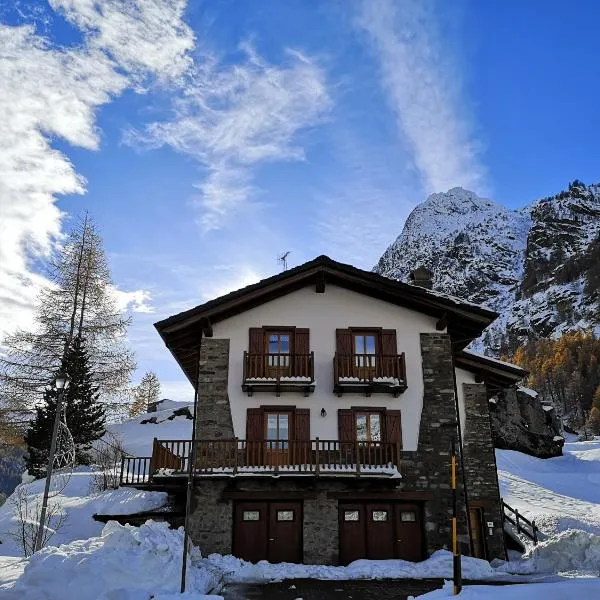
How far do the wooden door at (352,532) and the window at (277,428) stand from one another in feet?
9.16

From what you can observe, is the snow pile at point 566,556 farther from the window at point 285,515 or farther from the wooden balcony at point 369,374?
the window at point 285,515

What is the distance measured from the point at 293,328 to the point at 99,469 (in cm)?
1212

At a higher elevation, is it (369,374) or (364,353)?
(364,353)

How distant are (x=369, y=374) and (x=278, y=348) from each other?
334 centimetres

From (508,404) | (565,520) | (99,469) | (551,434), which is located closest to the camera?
(565,520)

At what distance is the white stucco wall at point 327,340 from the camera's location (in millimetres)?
19656

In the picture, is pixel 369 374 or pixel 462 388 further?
pixel 462 388

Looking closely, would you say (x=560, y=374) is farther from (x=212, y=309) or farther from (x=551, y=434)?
(x=212, y=309)

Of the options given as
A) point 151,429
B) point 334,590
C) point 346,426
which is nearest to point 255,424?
point 346,426

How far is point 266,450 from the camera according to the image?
18953mm

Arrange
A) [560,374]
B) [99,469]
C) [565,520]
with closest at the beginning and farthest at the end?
1. [565,520]
2. [99,469]
3. [560,374]

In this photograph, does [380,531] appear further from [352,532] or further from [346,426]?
[346,426]

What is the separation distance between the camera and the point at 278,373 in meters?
19.4

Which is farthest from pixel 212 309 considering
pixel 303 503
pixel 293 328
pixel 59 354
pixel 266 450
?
pixel 59 354
